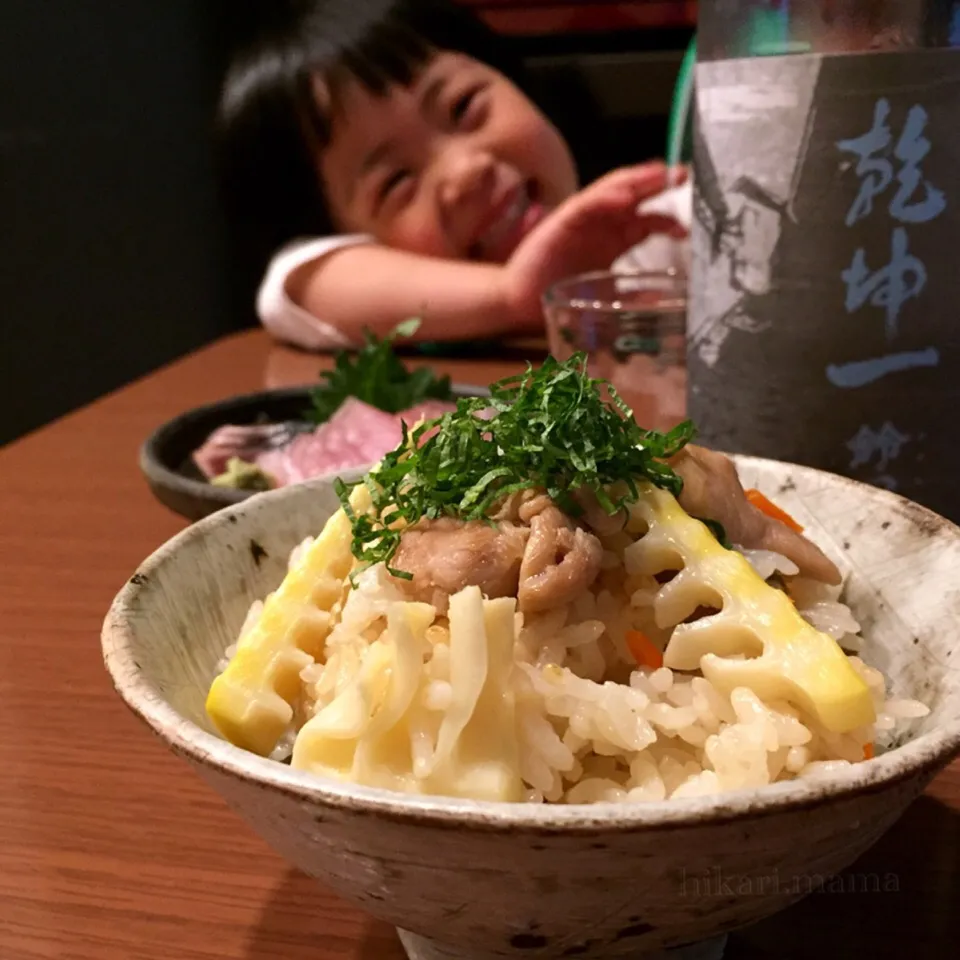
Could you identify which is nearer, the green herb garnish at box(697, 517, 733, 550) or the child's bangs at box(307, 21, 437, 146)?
the green herb garnish at box(697, 517, 733, 550)

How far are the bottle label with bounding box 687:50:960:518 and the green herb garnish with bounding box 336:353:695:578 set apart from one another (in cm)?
39

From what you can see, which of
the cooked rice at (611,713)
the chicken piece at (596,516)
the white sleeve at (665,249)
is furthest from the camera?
the white sleeve at (665,249)

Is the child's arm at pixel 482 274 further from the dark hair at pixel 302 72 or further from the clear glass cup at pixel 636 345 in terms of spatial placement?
the clear glass cup at pixel 636 345

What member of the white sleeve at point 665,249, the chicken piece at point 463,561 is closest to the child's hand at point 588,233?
the white sleeve at point 665,249

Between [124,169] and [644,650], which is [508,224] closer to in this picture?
[124,169]

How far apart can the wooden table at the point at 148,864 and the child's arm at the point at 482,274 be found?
1.49 metres

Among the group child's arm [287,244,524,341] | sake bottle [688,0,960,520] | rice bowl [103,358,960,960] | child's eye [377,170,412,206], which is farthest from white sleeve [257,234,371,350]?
rice bowl [103,358,960,960]

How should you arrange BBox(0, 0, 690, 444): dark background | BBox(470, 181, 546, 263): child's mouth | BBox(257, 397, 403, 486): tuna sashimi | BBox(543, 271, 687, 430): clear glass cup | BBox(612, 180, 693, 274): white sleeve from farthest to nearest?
BBox(0, 0, 690, 444): dark background
BBox(470, 181, 546, 263): child's mouth
BBox(612, 180, 693, 274): white sleeve
BBox(543, 271, 687, 430): clear glass cup
BBox(257, 397, 403, 486): tuna sashimi

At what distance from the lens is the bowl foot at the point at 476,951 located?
58 centimetres

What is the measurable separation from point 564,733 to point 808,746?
5.8 inches

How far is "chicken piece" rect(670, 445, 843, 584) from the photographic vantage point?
72 cm

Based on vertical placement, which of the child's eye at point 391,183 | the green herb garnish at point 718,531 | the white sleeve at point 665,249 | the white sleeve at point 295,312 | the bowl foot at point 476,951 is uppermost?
the green herb garnish at point 718,531

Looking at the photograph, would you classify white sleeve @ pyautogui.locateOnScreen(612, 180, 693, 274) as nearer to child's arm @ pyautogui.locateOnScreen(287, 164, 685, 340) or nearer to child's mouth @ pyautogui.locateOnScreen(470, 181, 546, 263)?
child's arm @ pyautogui.locateOnScreen(287, 164, 685, 340)

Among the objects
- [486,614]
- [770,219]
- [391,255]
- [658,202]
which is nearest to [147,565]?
[486,614]
